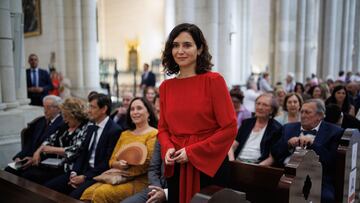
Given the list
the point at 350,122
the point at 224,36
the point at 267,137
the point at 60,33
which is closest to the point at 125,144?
the point at 267,137

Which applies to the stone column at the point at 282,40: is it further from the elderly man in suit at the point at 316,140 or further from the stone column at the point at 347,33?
the elderly man in suit at the point at 316,140

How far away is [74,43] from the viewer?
35.1 ft

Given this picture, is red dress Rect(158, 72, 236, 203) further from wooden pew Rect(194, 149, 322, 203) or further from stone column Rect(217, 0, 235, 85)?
stone column Rect(217, 0, 235, 85)

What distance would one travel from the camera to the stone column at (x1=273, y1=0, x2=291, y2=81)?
49.0 ft

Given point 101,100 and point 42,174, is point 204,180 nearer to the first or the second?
point 101,100

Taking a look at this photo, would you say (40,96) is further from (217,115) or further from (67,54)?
(217,115)

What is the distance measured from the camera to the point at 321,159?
3.38m

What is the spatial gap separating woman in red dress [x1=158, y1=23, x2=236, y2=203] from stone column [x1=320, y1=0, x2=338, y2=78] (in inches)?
673

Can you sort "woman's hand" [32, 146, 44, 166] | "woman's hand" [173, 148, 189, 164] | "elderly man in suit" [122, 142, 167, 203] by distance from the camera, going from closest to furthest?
"woman's hand" [173, 148, 189, 164] < "elderly man in suit" [122, 142, 167, 203] < "woman's hand" [32, 146, 44, 166]

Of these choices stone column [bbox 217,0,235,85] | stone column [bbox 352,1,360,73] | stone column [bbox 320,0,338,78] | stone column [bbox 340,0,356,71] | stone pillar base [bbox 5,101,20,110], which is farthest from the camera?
stone column [bbox 352,1,360,73]

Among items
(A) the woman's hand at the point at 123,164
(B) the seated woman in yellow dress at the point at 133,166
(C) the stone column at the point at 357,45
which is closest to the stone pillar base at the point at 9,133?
(B) the seated woman in yellow dress at the point at 133,166

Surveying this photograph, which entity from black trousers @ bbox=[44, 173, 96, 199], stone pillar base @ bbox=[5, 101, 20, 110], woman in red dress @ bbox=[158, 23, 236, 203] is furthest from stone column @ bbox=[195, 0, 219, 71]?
woman in red dress @ bbox=[158, 23, 236, 203]

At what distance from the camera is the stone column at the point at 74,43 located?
10703mm

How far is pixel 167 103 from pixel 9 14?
353cm
